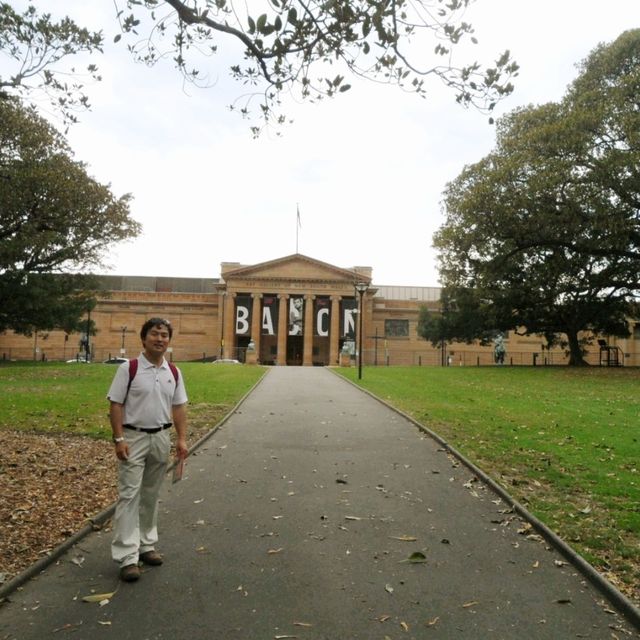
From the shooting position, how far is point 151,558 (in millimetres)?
4812

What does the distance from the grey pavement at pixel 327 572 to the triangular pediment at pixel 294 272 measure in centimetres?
6594

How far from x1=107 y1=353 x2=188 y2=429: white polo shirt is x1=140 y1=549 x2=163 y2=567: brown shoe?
1.04 m

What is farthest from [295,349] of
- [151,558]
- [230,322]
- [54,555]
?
[151,558]

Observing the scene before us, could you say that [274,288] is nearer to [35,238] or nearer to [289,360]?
[289,360]

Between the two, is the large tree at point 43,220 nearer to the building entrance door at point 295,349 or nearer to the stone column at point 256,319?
the stone column at point 256,319

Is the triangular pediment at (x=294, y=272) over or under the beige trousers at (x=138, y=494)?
over

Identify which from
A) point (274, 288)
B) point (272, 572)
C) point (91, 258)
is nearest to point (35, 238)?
point (91, 258)

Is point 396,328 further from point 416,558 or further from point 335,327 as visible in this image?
point 416,558

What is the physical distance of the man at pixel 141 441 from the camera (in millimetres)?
4660

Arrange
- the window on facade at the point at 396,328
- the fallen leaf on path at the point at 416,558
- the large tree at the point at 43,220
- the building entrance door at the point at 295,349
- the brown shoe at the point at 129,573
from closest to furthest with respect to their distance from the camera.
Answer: the brown shoe at the point at 129,573 → the fallen leaf on path at the point at 416,558 → the large tree at the point at 43,220 → the building entrance door at the point at 295,349 → the window on facade at the point at 396,328

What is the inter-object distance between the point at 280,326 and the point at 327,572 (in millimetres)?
69834

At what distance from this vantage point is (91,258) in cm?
3503

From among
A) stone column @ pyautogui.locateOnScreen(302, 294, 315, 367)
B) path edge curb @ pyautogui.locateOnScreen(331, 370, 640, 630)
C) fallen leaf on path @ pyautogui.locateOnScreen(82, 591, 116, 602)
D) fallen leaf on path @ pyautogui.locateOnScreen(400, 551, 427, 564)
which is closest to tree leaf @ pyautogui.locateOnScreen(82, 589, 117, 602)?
fallen leaf on path @ pyautogui.locateOnScreen(82, 591, 116, 602)

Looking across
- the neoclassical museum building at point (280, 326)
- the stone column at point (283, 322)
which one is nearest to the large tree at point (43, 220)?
the neoclassical museum building at point (280, 326)
